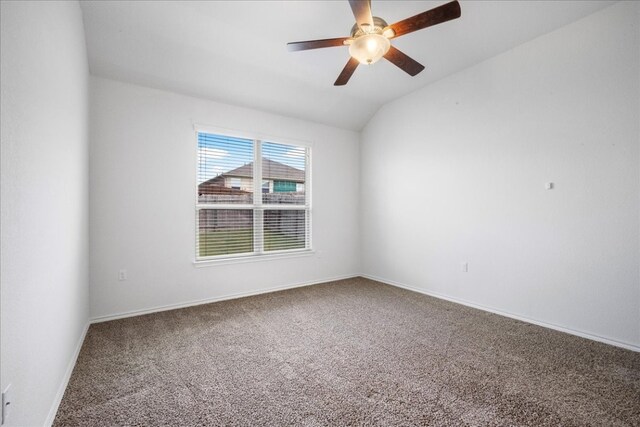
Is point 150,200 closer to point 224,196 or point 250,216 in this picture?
point 224,196

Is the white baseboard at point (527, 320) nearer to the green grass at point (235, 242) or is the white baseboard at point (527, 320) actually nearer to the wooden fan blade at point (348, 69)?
the green grass at point (235, 242)

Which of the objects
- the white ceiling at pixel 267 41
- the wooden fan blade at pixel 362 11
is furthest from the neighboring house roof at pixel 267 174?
the wooden fan blade at pixel 362 11

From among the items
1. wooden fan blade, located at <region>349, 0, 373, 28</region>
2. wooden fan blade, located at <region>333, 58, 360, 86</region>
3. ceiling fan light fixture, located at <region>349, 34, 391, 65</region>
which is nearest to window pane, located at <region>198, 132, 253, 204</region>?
wooden fan blade, located at <region>333, 58, 360, 86</region>

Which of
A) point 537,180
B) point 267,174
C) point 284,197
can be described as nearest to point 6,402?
point 267,174

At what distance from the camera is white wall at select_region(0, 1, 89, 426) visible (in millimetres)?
1116

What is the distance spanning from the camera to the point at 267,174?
4.33 meters

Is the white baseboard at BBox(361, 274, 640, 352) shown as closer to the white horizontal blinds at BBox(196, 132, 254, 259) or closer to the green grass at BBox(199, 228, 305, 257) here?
the green grass at BBox(199, 228, 305, 257)

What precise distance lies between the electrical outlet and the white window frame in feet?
8.52

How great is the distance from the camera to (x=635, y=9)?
2.42 metres

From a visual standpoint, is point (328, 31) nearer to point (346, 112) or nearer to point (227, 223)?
point (346, 112)

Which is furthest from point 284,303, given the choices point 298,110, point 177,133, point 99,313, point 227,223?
point 298,110

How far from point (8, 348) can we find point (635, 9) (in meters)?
4.60

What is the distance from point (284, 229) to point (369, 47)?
293 centimetres

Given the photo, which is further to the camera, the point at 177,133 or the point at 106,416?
the point at 177,133
